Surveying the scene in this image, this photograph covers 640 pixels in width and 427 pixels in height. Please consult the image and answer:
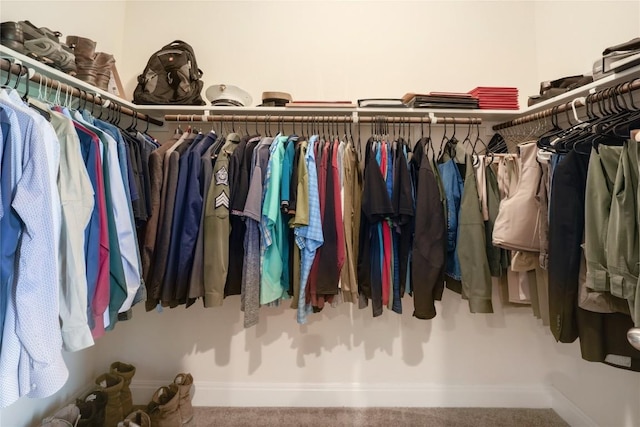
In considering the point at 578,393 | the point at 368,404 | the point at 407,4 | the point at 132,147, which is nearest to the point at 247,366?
the point at 368,404

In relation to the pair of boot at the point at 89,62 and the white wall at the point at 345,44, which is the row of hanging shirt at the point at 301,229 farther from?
the white wall at the point at 345,44

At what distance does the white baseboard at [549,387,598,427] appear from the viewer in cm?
155

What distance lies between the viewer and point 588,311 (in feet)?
3.14

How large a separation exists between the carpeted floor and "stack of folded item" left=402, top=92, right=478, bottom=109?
1.78 metres

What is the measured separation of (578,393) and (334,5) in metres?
2.72

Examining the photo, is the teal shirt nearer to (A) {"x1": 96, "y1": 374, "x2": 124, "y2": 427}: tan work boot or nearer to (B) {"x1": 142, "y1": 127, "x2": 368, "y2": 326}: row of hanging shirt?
(B) {"x1": 142, "y1": 127, "x2": 368, "y2": 326}: row of hanging shirt

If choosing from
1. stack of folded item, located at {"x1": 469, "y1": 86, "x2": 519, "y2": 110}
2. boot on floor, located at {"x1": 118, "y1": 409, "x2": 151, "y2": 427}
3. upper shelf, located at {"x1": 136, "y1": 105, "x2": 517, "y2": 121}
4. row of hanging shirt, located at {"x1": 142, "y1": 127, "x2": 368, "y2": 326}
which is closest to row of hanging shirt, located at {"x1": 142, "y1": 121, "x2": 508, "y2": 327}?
row of hanging shirt, located at {"x1": 142, "y1": 127, "x2": 368, "y2": 326}

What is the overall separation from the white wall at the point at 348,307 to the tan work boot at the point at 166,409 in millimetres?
196

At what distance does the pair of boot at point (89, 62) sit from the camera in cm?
141

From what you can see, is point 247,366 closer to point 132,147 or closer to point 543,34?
point 132,147

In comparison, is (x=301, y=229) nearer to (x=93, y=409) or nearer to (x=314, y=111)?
(x=314, y=111)

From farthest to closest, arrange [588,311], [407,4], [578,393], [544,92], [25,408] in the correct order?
[407,4] < [578,393] < [544,92] < [25,408] < [588,311]

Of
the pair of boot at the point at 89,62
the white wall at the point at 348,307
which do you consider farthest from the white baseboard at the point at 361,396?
the pair of boot at the point at 89,62

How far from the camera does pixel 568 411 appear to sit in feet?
5.43
